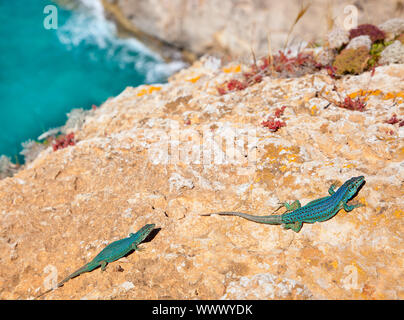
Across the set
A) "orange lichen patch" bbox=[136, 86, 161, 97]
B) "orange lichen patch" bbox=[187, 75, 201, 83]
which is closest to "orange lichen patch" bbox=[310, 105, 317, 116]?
"orange lichen patch" bbox=[187, 75, 201, 83]


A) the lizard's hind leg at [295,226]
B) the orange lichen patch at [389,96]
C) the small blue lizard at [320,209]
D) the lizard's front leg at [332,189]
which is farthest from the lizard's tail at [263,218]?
the orange lichen patch at [389,96]

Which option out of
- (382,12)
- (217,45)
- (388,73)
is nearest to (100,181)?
(388,73)

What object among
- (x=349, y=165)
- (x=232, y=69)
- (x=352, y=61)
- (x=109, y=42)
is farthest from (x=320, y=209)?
(x=109, y=42)

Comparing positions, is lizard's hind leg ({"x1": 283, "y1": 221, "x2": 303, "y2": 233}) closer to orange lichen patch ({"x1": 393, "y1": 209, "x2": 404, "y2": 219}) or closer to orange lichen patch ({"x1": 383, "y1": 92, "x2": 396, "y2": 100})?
orange lichen patch ({"x1": 393, "y1": 209, "x2": 404, "y2": 219})

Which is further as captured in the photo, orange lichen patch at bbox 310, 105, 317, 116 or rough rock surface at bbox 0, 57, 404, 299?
orange lichen patch at bbox 310, 105, 317, 116

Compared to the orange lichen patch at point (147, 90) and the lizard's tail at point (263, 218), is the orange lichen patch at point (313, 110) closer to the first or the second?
the lizard's tail at point (263, 218)
